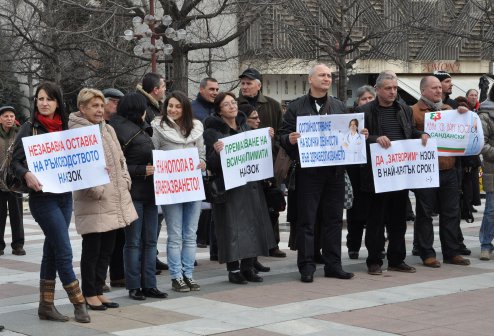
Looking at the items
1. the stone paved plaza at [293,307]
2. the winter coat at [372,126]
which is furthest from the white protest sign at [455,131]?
the stone paved plaza at [293,307]

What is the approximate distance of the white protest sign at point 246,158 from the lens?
10.0 meters

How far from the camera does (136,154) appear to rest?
30.8 ft

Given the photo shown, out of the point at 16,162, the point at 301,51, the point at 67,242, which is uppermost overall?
the point at 301,51

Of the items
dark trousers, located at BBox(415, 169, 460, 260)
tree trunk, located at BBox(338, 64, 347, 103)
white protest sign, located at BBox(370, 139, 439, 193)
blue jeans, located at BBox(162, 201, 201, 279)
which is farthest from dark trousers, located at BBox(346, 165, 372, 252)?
tree trunk, located at BBox(338, 64, 347, 103)

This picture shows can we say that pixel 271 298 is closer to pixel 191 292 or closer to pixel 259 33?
pixel 191 292

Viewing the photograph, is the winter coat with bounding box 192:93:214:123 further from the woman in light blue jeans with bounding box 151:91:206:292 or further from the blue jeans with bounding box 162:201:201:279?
the blue jeans with bounding box 162:201:201:279

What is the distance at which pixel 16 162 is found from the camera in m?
8.08

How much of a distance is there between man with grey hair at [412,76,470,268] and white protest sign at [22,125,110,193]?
424 centimetres

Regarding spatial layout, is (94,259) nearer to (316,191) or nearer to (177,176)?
(177,176)

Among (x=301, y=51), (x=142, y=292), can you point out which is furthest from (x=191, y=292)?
(x=301, y=51)

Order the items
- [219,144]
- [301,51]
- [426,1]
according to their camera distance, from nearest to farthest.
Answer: [219,144]
[426,1]
[301,51]

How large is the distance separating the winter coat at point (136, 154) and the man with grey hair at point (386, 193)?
2583 mm

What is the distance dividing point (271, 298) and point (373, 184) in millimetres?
2133

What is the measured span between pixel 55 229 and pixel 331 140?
334cm
